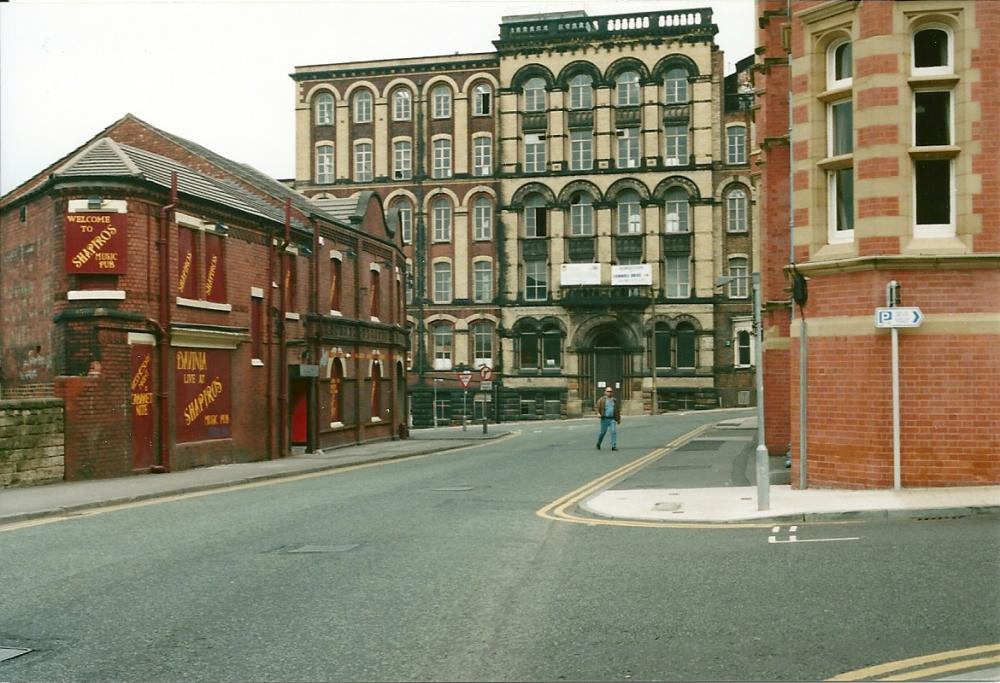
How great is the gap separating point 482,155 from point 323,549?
5713 centimetres

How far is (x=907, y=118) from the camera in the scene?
15.4 m

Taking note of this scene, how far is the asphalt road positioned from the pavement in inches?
36.0

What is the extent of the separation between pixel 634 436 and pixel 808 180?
22.1 m

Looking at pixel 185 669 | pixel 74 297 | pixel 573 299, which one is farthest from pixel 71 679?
pixel 573 299

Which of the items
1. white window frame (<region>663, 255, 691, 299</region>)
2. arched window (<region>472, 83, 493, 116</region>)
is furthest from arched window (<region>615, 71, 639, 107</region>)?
white window frame (<region>663, 255, 691, 299</region>)

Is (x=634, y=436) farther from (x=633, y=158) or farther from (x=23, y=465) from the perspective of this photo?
(x=633, y=158)

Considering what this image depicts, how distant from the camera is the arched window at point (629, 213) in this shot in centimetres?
6525

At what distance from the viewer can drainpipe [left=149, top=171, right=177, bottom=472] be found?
81.6 feet

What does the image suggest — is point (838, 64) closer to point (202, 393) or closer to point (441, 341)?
point (202, 393)

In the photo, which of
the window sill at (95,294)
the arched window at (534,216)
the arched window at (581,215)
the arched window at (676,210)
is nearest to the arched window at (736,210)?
the arched window at (676,210)

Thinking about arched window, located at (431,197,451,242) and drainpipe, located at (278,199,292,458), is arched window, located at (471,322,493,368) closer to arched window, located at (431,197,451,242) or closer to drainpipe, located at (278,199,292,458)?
arched window, located at (431,197,451,242)

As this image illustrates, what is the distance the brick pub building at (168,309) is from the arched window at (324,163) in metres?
33.4

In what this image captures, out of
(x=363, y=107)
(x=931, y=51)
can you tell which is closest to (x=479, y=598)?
(x=931, y=51)

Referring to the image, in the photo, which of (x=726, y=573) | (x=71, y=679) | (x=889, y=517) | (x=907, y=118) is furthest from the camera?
(x=907, y=118)
